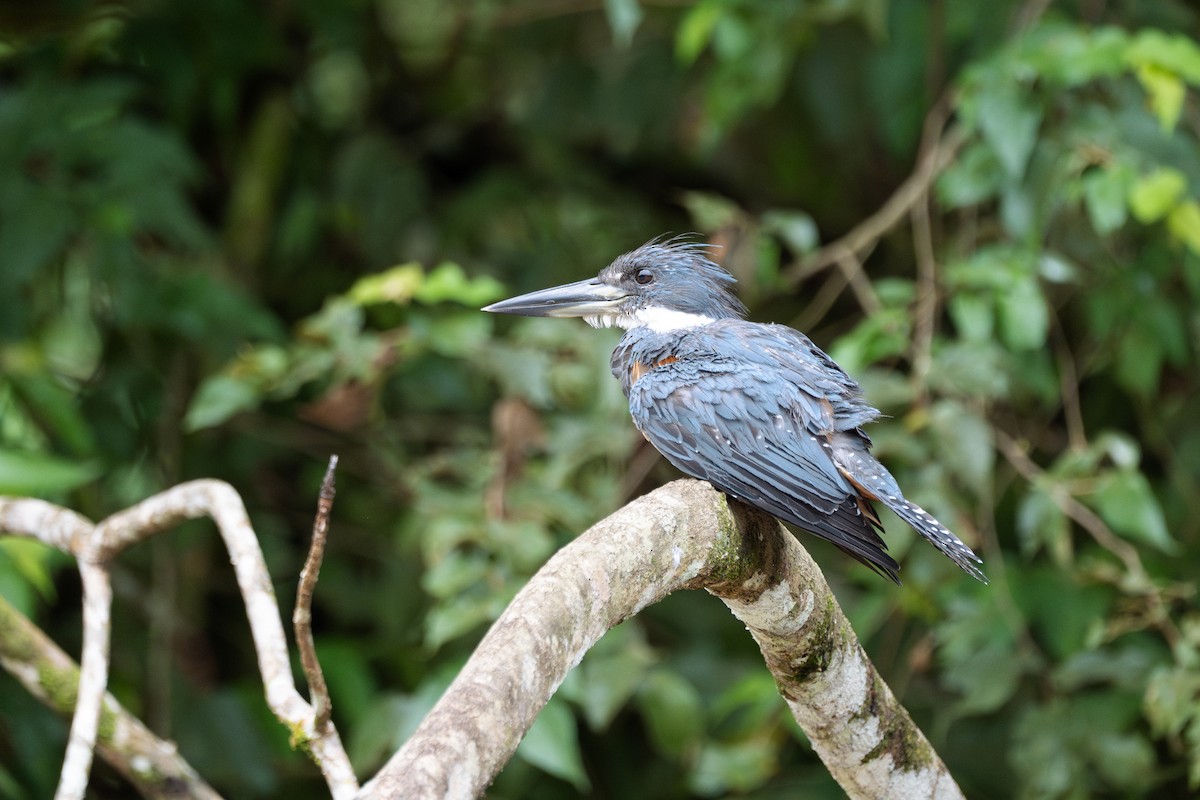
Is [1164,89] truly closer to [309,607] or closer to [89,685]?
→ [309,607]

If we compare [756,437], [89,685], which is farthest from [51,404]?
[756,437]

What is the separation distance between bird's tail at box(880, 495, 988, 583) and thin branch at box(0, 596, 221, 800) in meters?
1.28

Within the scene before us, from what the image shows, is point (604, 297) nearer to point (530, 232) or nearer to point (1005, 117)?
point (1005, 117)

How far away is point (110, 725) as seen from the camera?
2.30 m

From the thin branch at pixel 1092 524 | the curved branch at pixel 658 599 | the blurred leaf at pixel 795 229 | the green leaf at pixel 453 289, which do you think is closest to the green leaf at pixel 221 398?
the green leaf at pixel 453 289

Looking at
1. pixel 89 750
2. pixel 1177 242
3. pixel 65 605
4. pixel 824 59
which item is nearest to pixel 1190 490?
pixel 1177 242

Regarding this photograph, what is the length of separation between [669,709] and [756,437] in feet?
3.25

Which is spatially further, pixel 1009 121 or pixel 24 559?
pixel 1009 121

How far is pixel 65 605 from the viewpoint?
375 cm

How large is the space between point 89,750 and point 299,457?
237 cm

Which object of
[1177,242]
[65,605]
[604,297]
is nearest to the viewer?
[604,297]

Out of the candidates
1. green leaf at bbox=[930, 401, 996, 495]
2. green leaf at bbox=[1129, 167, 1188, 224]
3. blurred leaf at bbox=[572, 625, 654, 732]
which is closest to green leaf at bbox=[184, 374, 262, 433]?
blurred leaf at bbox=[572, 625, 654, 732]

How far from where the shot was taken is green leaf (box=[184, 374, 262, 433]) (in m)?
3.01

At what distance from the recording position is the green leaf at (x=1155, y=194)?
2.83 m
